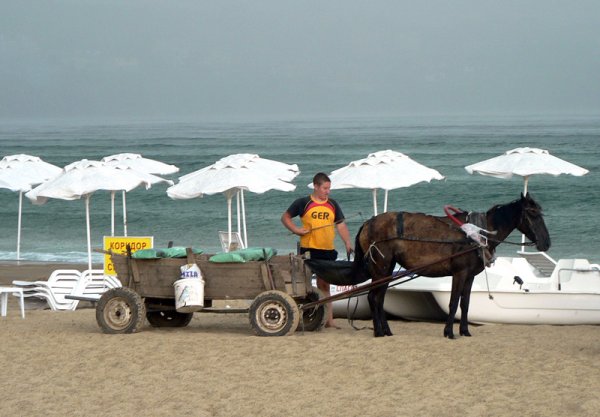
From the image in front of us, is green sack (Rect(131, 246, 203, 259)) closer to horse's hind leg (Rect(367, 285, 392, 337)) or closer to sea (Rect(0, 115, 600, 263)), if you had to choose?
horse's hind leg (Rect(367, 285, 392, 337))

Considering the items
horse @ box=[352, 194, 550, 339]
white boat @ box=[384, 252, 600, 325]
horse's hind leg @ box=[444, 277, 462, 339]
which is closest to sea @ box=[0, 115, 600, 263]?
white boat @ box=[384, 252, 600, 325]

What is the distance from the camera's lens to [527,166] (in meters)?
16.6

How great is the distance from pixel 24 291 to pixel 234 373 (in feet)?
22.2

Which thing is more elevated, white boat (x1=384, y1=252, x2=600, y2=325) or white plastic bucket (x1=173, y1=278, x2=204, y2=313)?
white plastic bucket (x1=173, y1=278, x2=204, y2=313)

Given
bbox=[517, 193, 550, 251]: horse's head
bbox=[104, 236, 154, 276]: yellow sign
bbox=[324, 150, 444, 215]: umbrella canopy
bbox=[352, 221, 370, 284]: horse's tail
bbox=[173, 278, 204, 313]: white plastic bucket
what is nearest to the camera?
bbox=[517, 193, 550, 251]: horse's head

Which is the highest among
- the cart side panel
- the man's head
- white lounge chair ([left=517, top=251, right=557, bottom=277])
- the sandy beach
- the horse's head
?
the man's head

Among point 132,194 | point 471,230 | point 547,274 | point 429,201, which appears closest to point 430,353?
point 471,230

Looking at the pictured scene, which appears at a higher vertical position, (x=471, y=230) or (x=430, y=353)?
(x=471, y=230)

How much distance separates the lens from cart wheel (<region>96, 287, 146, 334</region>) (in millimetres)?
10711

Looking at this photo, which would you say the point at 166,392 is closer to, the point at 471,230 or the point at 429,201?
the point at 471,230

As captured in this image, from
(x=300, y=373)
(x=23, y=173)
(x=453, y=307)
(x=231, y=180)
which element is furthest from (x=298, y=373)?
(x=23, y=173)

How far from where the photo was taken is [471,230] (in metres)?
10.4

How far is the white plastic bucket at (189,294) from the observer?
10.4 meters

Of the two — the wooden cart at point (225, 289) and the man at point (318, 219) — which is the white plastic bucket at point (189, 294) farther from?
the man at point (318, 219)
